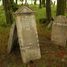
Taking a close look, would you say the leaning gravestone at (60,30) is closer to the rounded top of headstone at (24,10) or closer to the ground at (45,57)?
the ground at (45,57)

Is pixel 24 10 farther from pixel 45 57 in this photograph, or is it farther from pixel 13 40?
pixel 45 57

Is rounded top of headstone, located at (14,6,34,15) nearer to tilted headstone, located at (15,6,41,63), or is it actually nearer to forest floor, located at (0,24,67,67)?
tilted headstone, located at (15,6,41,63)

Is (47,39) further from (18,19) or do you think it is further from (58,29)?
(18,19)

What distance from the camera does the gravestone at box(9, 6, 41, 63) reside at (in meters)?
8.23

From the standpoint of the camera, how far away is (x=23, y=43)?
827 centimetres

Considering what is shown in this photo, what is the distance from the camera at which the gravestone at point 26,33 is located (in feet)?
27.0

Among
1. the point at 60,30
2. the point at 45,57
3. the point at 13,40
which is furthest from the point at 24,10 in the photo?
the point at 60,30

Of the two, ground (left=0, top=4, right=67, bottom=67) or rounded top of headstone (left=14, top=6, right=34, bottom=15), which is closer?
ground (left=0, top=4, right=67, bottom=67)

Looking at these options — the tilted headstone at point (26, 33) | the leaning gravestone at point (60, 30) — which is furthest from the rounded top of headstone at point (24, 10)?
the leaning gravestone at point (60, 30)

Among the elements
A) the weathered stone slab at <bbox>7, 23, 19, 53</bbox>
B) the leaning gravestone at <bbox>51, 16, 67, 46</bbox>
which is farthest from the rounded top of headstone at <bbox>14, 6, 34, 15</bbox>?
the leaning gravestone at <bbox>51, 16, 67, 46</bbox>

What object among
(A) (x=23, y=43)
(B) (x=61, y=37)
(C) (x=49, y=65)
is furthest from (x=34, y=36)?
(B) (x=61, y=37)

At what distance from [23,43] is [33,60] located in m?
0.60

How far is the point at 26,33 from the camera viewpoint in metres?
8.30

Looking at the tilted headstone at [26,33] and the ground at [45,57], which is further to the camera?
the tilted headstone at [26,33]
